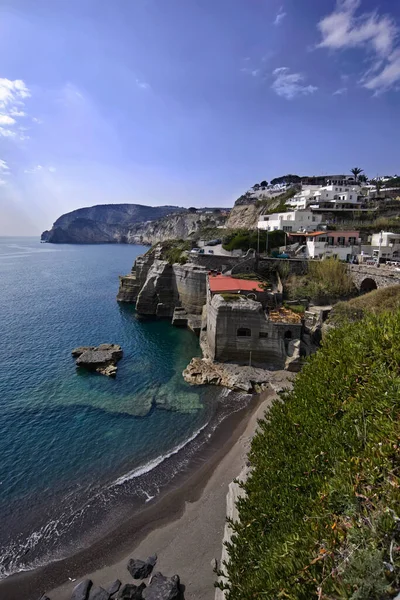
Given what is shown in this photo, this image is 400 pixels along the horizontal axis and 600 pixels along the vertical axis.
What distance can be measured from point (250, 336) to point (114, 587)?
20.8 m

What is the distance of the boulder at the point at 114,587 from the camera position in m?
12.1

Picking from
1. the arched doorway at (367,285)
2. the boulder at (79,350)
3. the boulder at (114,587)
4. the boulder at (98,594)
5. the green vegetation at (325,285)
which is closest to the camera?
the boulder at (98,594)

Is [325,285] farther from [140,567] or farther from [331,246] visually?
[140,567]

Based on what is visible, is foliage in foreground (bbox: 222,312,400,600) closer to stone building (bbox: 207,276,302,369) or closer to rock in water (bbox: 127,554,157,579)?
rock in water (bbox: 127,554,157,579)

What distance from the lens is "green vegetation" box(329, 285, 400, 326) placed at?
102 feet

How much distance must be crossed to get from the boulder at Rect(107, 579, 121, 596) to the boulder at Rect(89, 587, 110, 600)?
0.17 meters

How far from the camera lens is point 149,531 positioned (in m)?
14.9

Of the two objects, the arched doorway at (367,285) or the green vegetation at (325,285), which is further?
the green vegetation at (325,285)

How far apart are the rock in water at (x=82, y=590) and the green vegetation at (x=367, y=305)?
2753 centimetres

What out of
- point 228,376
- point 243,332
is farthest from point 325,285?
point 228,376

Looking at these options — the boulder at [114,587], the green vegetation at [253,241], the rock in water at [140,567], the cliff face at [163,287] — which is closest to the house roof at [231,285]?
the cliff face at [163,287]

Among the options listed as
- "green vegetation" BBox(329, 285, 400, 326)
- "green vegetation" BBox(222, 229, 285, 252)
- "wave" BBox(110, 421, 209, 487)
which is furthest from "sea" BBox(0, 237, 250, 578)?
"green vegetation" BBox(222, 229, 285, 252)

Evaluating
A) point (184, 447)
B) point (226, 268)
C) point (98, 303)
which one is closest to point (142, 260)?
point (98, 303)

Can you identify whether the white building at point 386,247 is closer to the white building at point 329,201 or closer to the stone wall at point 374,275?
the stone wall at point 374,275
